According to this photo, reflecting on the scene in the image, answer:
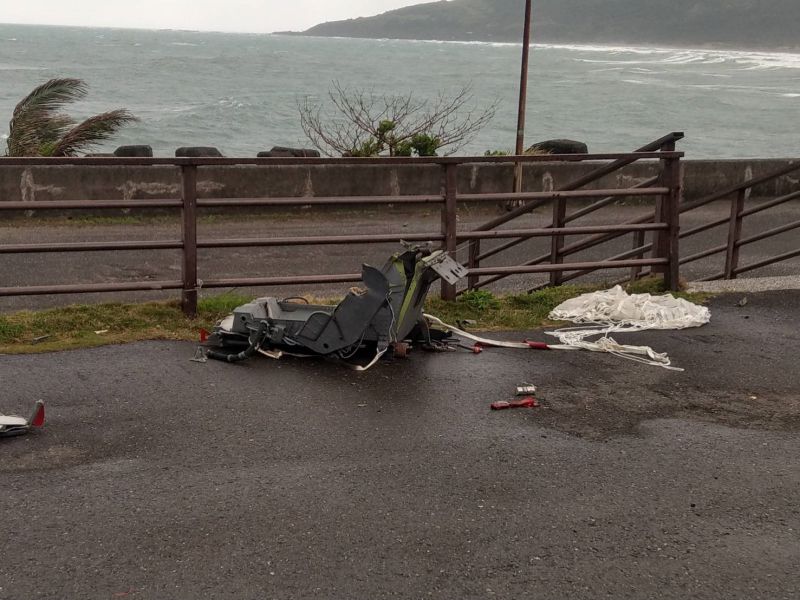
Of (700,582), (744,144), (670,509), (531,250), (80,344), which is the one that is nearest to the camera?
(700,582)

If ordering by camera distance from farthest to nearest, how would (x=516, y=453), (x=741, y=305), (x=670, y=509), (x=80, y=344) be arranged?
1. (x=741, y=305)
2. (x=80, y=344)
3. (x=516, y=453)
4. (x=670, y=509)

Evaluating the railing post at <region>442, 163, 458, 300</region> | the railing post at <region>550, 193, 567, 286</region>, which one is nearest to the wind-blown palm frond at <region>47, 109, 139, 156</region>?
the railing post at <region>550, 193, 567, 286</region>

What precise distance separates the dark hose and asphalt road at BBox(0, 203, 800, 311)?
333cm

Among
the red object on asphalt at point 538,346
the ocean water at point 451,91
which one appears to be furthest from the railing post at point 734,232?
the ocean water at point 451,91

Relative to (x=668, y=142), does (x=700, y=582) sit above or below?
below

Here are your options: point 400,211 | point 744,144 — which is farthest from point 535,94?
point 400,211

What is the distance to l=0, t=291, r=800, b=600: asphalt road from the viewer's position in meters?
4.31

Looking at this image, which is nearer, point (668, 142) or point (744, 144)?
point (668, 142)

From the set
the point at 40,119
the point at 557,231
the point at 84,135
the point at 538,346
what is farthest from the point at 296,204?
the point at 40,119

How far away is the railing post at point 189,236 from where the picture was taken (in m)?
7.79

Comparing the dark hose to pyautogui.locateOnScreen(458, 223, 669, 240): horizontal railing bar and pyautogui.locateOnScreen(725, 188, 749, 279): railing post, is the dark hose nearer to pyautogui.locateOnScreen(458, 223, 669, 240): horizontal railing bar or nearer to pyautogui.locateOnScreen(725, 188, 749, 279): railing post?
pyautogui.locateOnScreen(458, 223, 669, 240): horizontal railing bar

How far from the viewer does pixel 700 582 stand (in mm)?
4336

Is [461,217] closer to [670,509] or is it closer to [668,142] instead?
[668,142]

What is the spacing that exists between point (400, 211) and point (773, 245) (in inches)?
219
